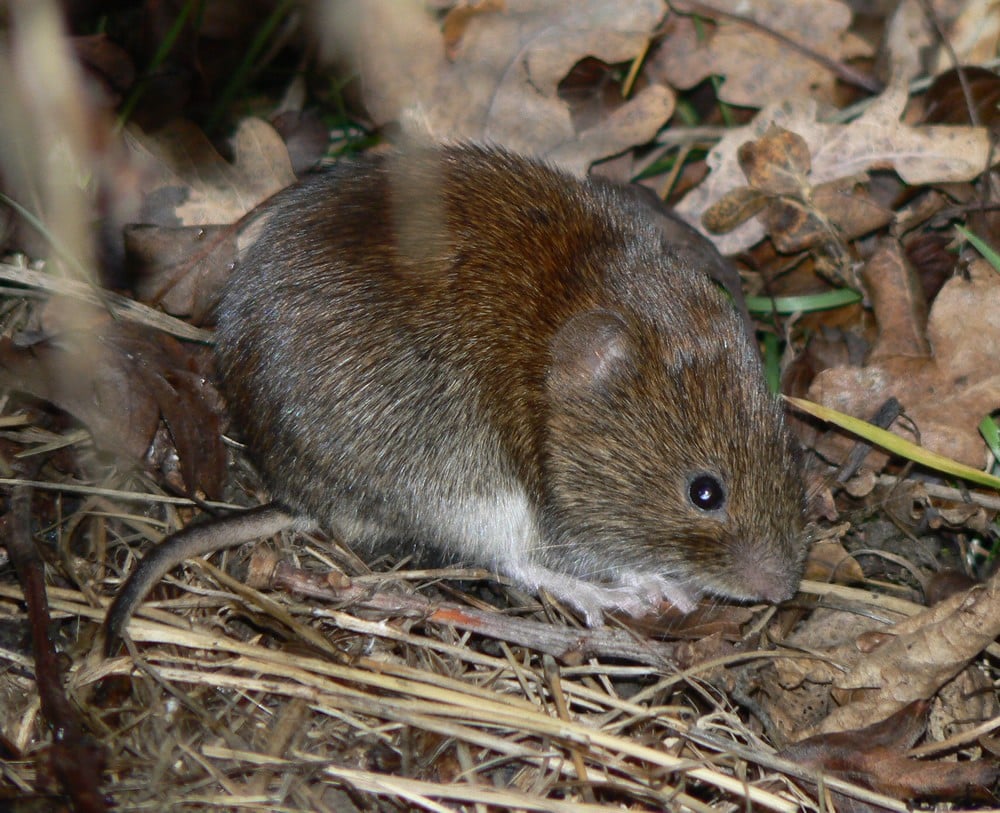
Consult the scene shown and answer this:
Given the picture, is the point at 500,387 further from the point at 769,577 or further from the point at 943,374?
the point at 943,374

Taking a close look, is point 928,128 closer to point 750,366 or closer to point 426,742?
point 750,366

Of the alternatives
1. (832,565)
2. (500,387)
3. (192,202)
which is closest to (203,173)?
(192,202)

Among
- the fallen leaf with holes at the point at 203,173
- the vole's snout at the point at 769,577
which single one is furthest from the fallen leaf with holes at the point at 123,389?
the vole's snout at the point at 769,577

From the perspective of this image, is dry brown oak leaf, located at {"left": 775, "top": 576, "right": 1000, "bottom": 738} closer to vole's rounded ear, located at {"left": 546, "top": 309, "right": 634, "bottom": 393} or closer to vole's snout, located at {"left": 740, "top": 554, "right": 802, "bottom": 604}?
vole's snout, located at {"left": 740, "top": 554, "right": 802, "bottom": 604}

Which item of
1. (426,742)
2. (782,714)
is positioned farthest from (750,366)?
(426,742)

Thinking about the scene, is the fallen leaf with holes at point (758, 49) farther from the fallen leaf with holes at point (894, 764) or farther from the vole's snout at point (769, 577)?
the fallen leaf with holes at point (894, 764)
